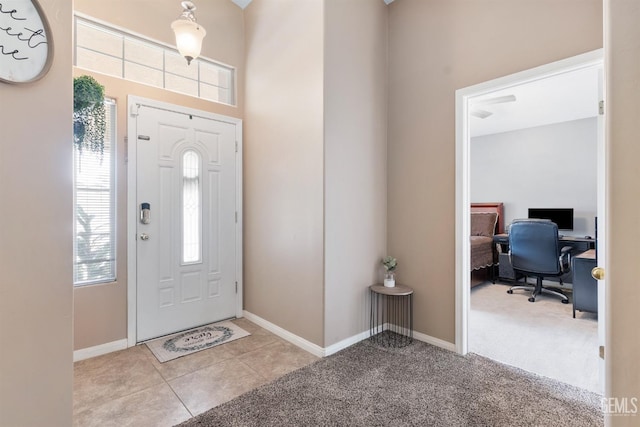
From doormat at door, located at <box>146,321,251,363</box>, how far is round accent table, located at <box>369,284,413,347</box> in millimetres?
1245

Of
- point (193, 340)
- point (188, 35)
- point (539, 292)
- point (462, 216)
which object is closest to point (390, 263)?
point (462, 216)

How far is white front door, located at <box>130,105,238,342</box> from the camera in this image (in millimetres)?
2824

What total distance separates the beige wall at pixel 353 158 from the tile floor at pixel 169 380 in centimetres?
56

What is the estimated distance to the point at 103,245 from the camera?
2.66m

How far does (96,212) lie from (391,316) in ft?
9.26

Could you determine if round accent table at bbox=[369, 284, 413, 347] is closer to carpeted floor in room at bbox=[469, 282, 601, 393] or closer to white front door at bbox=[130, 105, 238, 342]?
carpeted floor in room at bbox=[469, 282, 601, 393]

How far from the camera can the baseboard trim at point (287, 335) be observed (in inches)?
102

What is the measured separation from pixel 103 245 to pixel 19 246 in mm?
1653

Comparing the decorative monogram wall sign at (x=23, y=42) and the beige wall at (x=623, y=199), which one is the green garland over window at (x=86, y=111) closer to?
the decorative monogram wall sign at (x=23, y=42)

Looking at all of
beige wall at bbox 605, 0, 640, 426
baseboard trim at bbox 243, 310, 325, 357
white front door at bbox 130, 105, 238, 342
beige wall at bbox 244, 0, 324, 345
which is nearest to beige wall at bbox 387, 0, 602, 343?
beige wall at bbox 244, 0, 324, 345

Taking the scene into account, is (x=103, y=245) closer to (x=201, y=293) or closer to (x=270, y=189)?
(x=201, y=293)

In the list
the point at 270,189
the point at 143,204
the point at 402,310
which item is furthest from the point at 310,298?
the point at 143,204

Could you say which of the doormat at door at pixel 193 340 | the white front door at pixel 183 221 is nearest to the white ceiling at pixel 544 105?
the white front door at pixel 183 221

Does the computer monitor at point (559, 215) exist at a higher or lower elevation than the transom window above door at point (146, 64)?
lower
